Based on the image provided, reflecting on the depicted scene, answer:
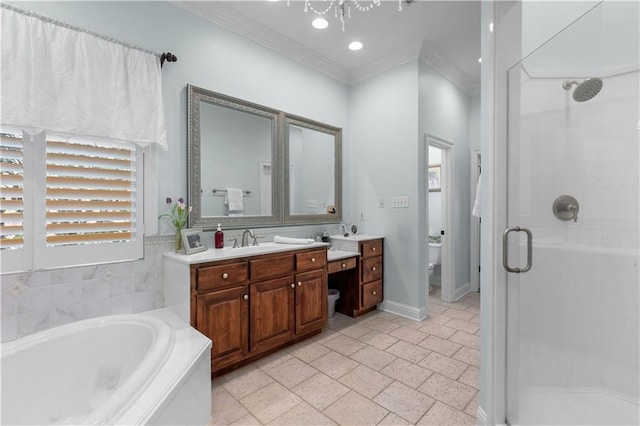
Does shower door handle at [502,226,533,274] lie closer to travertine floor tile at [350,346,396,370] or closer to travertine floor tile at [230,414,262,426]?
travertine floor tile at [350,346,396,370]

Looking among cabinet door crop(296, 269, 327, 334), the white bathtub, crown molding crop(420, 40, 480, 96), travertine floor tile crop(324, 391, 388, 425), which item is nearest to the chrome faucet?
cabinet door crop(296, 269, 327, 334)

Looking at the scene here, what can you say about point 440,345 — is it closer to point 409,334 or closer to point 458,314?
point 409,334

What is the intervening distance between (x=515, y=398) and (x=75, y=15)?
3.47m

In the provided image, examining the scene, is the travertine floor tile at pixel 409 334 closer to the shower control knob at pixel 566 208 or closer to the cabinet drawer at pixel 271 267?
the cabinet drawer at pixel 271 267

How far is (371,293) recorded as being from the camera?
3369 millimetres

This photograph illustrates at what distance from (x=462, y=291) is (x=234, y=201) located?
3.32 m

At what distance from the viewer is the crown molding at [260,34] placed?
2490 millimetres

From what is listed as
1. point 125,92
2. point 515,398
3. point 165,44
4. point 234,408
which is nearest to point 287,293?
point 234,408

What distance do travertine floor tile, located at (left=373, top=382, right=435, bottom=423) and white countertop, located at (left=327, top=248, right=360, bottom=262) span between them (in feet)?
4.13

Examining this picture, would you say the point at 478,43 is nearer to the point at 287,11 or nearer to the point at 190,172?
the point at 287,11

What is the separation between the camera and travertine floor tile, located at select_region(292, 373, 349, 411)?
6.17 feet

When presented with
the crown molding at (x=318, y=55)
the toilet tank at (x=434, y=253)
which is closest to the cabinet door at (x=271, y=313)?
the crown molding at (x=318, y=55)

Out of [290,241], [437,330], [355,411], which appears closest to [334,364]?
[355,411]

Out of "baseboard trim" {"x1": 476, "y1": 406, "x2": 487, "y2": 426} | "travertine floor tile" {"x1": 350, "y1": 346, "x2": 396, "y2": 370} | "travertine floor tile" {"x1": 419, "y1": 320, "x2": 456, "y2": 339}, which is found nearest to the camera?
"baseboard trim" {"x1": 476, "y1": 406, "x2": 487, "y2": 426}
